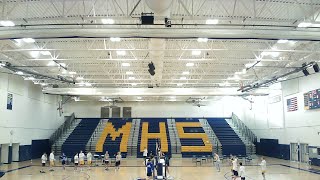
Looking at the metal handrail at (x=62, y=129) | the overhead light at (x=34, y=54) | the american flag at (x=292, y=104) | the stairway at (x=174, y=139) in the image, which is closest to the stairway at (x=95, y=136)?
the metal handrail at (x=62, y=129)

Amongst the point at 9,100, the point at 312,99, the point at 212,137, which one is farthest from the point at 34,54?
the point at 212,137

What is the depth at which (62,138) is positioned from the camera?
41531mm

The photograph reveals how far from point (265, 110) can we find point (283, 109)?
4.72m

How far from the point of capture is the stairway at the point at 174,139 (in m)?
38.9

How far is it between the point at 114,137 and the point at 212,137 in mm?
13439

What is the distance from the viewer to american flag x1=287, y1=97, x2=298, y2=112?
30.4 metres

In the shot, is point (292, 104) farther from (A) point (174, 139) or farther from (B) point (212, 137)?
(A) point (174, 139)

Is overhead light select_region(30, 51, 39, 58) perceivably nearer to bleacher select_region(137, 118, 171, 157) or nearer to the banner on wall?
the banner on wall

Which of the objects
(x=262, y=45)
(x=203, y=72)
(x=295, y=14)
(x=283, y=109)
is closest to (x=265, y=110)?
(x=283, y=109)

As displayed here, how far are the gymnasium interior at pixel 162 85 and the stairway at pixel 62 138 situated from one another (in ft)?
0.88

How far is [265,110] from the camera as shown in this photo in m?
37.8

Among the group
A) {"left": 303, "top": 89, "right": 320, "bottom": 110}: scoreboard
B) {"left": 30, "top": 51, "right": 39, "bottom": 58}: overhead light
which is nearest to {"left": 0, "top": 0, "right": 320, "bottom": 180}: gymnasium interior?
{"left": 303, "top": 89, "right": 320, "bottom": 110}: scoreboard

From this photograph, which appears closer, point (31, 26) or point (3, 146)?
point (31, 26)

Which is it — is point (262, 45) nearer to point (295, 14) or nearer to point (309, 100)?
point (295, 14)
